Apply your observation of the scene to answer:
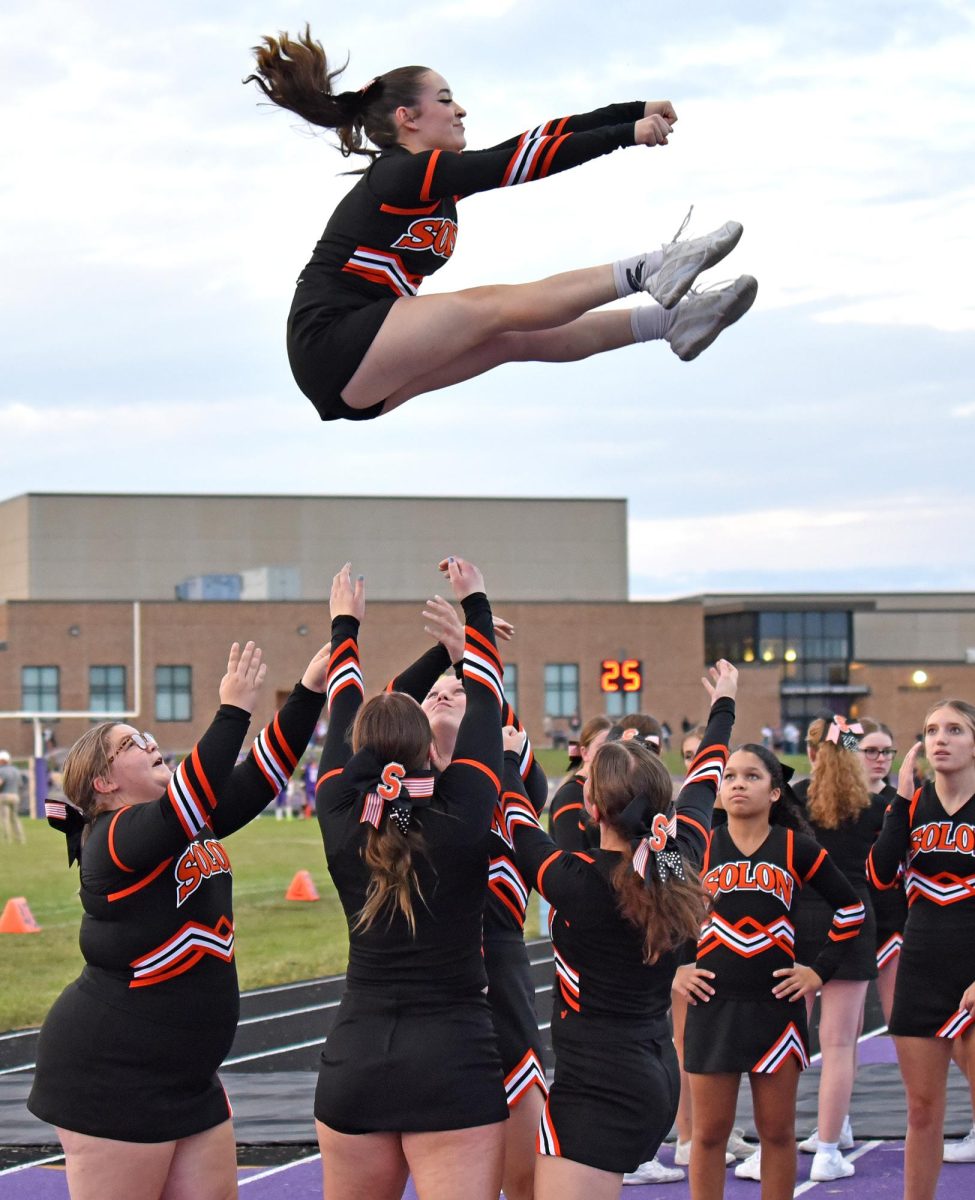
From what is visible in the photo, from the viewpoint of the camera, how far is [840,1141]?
6754 mm

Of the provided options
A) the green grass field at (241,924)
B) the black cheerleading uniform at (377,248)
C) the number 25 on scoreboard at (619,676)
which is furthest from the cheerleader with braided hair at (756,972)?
the number 25 on scoreboard at (619,676)

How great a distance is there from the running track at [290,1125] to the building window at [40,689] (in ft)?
150

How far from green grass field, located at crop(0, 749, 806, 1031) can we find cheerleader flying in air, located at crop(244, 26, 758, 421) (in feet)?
24.3

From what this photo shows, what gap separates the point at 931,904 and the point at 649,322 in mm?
2600

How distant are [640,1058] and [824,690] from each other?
62.3 meters

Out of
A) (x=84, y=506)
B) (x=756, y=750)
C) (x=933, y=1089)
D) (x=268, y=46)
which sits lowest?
(x=933, y=1089)

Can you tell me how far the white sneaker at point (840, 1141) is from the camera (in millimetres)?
6629

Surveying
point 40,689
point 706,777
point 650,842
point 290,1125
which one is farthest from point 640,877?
point 40,689

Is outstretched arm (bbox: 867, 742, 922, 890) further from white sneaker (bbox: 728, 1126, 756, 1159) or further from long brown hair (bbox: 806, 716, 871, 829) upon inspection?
white sneaker (bbox: 728, 1126, 756, 1159)

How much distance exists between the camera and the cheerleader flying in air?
4102 millimetres

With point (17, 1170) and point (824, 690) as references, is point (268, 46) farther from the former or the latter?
point (824, 690)

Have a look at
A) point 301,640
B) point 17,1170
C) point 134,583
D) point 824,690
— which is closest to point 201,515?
point 134,583

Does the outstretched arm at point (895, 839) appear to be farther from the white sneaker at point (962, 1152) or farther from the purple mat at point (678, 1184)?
the white sneaker at point (962, 1152)

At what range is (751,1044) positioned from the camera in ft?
17.3
